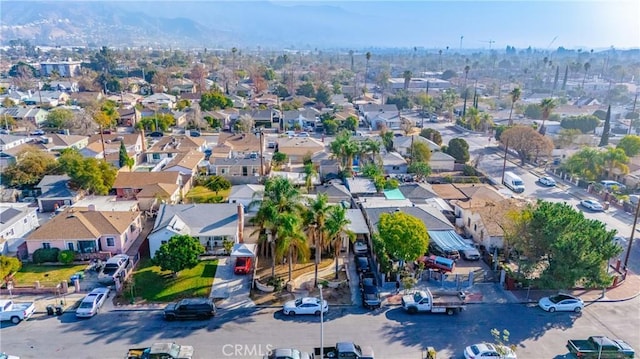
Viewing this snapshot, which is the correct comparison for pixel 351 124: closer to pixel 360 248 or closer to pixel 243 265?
pixel 360 248

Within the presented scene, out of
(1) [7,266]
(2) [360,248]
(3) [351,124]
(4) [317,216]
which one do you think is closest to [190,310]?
(4) [317,216]

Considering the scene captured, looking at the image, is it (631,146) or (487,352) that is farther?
(631,146)

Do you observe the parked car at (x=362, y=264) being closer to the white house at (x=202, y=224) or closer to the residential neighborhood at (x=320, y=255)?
the residential neighborhood at (x=320, y=255)

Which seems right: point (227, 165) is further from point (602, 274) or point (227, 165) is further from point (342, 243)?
point (602, 274)

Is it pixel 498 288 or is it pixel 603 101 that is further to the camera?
pixel 603 101

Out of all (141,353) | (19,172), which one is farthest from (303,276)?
(19,172)

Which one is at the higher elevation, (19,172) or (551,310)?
(19,172)

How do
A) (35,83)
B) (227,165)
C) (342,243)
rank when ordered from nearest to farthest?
(342,243), (227,165), (35,83)
